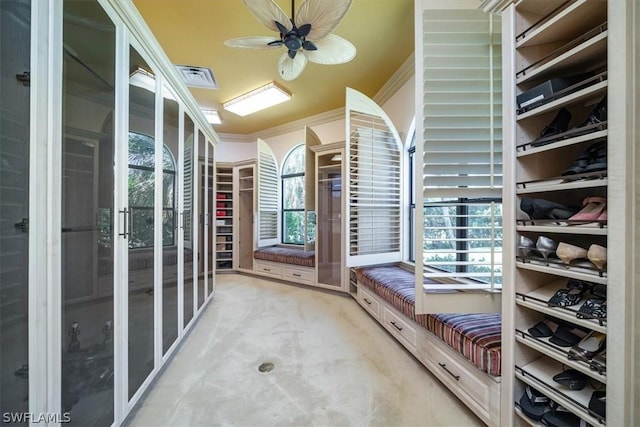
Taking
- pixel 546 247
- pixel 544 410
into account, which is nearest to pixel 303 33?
pixel 546 247

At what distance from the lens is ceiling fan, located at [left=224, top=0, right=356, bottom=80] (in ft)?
5.38

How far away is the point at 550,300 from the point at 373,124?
7.78 feet

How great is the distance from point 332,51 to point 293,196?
3.19 metres

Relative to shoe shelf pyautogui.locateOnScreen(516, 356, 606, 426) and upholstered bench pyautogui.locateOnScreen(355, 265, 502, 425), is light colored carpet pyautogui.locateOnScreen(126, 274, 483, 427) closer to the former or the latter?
upholstered bench pyautogui.locateOnScreen(355, 265, 502, 425)

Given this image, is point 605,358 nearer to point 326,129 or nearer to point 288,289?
point 288,289

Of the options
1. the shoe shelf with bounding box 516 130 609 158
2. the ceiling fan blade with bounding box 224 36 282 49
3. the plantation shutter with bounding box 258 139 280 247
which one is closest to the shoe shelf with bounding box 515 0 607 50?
the shoe shelf with bounding box 516 130 609 158

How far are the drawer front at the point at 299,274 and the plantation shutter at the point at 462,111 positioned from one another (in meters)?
2.67

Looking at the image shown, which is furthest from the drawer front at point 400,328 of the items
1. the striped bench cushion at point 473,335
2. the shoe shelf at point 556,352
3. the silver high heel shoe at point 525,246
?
the silver high heel shoe at point 525,246

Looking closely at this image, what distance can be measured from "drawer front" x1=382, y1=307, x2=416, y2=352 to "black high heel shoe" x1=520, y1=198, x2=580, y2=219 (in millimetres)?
1344

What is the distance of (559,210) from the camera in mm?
1063

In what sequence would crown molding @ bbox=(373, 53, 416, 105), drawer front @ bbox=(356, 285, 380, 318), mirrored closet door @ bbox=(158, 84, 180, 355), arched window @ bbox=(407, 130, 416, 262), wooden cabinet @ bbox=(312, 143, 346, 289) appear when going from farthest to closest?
wooden cabinet @ bbox=(312, 143, 346, 289), arched window @ bbox=(407, 130, 416, 262), crown molding @ bbox=(373, 53, 416, 105), drawer front @ bbox=(356, 285, 380, 318), mirrored closet door @ bbox=(158, 84, 180, 355)

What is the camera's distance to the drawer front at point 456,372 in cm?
141

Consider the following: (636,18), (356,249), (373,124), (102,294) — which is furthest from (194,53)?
(636,18)

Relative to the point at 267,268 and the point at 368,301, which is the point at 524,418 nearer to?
the point at 368,301
